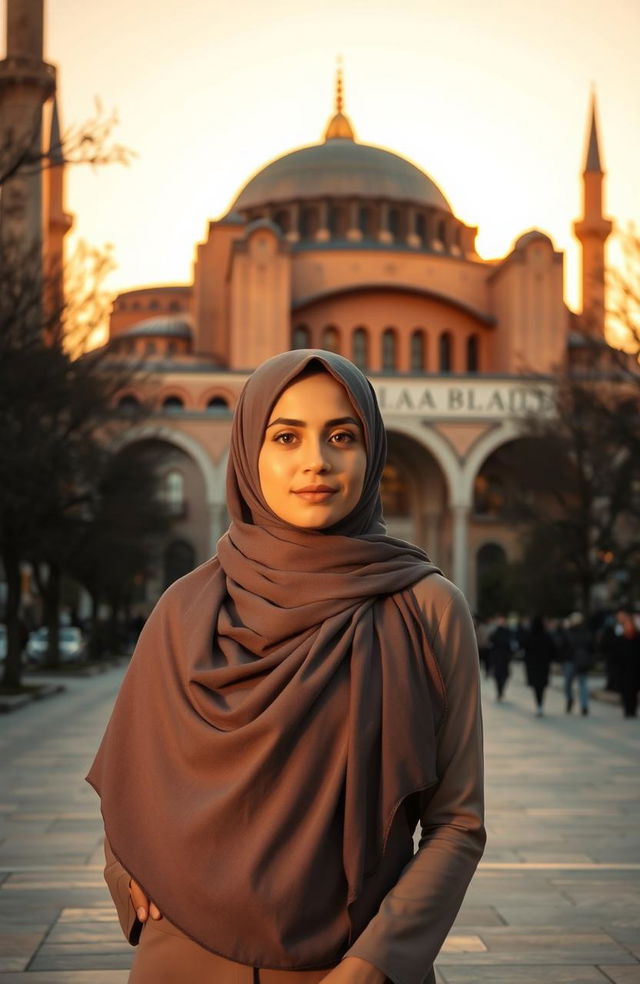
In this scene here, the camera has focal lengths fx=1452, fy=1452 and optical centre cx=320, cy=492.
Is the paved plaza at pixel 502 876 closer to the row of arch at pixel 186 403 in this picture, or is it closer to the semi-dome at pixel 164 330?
the row of arch at pixel 186 403

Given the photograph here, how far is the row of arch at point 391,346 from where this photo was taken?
7106 centimetres

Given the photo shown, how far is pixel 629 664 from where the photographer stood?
21.8m

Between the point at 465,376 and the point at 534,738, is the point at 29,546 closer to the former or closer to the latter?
the point at 534,738

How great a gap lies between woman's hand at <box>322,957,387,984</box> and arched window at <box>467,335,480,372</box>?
72045mm

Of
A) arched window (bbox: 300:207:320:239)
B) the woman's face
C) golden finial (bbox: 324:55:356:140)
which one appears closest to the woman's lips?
the woman's face

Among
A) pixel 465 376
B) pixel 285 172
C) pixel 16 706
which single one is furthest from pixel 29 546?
pixel 285 172

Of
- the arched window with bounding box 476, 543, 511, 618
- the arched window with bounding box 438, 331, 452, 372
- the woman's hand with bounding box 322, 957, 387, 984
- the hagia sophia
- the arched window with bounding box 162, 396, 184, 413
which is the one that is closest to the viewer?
the woman's hand with bounding box 322, 957, 387, 984

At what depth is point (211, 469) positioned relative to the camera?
60.0 metres

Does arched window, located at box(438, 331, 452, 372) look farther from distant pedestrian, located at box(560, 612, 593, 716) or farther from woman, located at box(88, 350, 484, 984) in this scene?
woman, located at box(88, 350, 484, 984)

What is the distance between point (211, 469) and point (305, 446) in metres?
57.6

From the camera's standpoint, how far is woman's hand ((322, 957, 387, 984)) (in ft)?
7.58

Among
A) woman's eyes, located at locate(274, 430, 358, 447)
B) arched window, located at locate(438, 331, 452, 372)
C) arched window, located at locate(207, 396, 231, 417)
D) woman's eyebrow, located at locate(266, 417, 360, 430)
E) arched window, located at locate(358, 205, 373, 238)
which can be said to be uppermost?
arched window, located at locate(358, 205, 373, 238)

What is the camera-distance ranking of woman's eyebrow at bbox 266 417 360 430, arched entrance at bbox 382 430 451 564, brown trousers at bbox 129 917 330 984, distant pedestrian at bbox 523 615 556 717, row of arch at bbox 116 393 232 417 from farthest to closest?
1. arched entrance at bbox 382 430 451 564
2. row of arch at bbox 116 393 232 417
3. distant pedestrian at bbox 523 615 556 717
4. woman's eyebrow at bbox 266 417 360 430
5. brown trousers at bbox 129 917 330 984

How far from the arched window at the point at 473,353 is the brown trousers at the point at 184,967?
7188 cm
